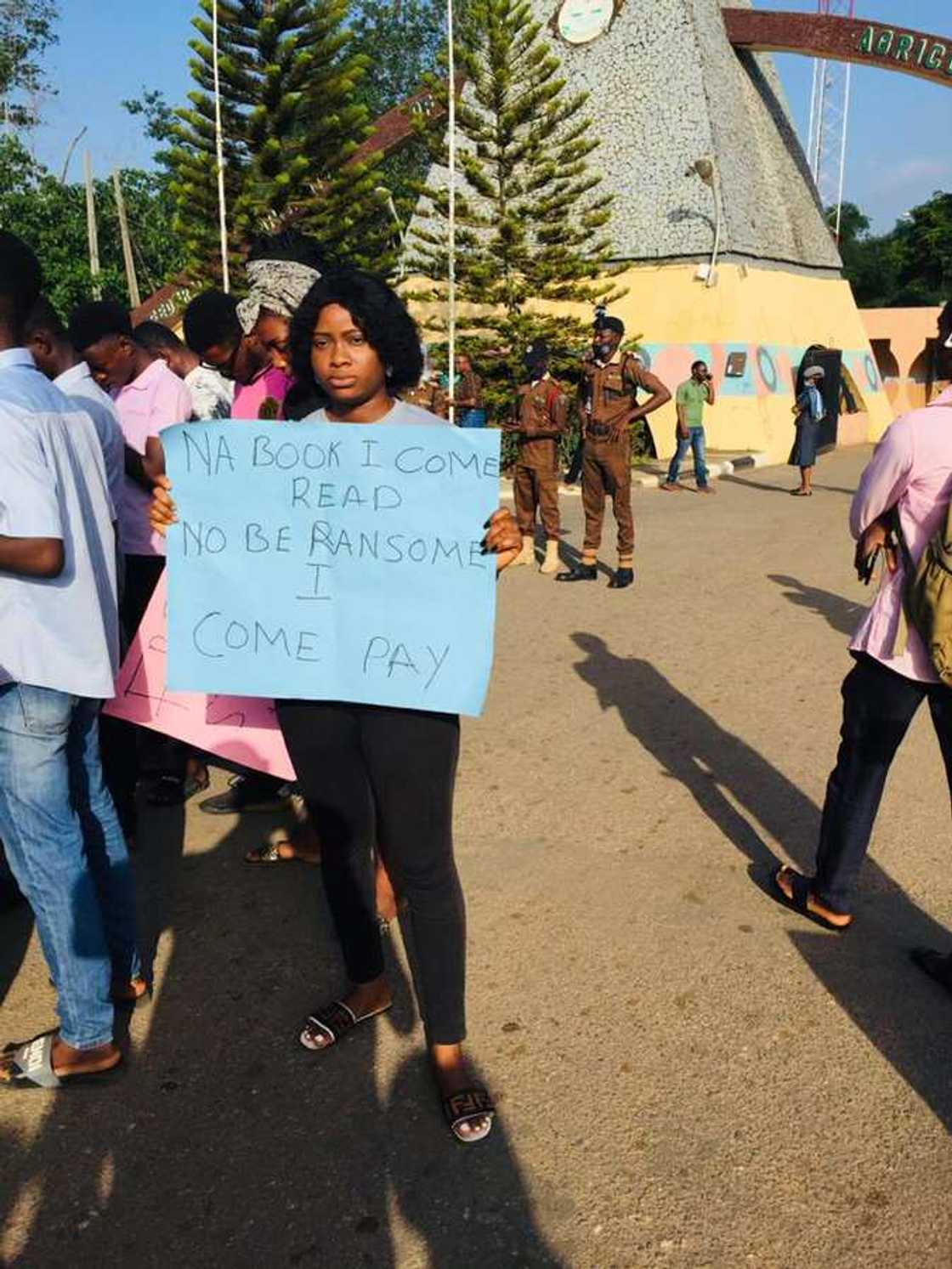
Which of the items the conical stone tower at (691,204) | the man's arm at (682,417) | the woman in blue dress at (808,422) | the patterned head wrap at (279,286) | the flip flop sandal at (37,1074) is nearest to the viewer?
the flip flop sandal at (37,1074)

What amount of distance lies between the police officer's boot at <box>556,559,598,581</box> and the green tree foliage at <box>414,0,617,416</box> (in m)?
8.82

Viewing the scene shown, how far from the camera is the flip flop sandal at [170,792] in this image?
3.92 m

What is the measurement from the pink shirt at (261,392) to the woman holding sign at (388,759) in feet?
2.95

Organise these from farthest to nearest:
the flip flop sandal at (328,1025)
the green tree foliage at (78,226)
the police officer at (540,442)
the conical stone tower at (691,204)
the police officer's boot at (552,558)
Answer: the green tree foliage at (78,226) < the conical stone tower at (691,204) < the police officer's boot at (552,558) < the police officer at (540,442) < the flip flop sandal at (328,1025)

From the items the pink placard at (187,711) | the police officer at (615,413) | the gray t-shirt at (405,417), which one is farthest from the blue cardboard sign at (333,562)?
the police officer at (615,413)

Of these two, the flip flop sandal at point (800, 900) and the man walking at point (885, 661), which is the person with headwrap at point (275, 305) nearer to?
the man walking at point (885, 661)

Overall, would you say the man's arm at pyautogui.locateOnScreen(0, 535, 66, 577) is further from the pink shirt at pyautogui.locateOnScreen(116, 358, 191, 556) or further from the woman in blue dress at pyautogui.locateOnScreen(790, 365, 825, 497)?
the woman in blue dress at pyautogui.locateOnScreen(790, 365, 825, 497)

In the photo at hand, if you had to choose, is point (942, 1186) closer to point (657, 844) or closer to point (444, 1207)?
point (444, 1207)

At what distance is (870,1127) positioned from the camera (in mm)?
2172

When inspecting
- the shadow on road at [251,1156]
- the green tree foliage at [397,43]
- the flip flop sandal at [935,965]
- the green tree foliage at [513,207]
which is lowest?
the shadow on road at [251,1156]

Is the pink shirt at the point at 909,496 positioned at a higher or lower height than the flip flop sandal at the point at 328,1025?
higher

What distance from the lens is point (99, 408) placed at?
9.22 ft

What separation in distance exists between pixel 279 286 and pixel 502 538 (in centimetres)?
148

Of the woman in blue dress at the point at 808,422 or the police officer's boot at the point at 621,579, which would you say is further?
the woman in blue dress at the point at 808,422
